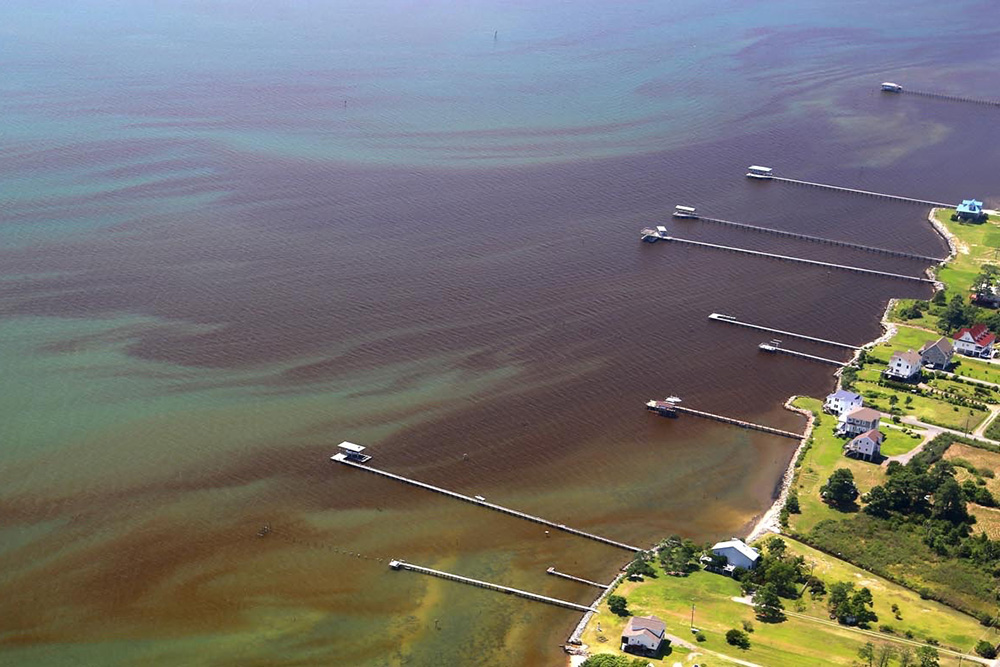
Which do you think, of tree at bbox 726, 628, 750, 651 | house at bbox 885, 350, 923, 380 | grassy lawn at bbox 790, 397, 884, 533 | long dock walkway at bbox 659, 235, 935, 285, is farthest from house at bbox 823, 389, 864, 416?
long dock walkway at bbox 659, 235, 935, 285

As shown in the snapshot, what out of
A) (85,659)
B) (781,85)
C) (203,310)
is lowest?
(85,659)

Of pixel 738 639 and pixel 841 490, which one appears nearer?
pixel 738 639

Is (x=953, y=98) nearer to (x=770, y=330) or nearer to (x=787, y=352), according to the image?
(x=770, y=330)

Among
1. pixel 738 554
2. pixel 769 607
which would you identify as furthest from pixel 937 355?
pixel 769 607

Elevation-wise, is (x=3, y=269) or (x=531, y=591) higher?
(x=3, y=269)

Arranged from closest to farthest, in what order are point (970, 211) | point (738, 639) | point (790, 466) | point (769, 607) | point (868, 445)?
1. point (738, 639)
2. point (769, 607)
3. point (868, 445)
4. point (790, 466)
5. point (970, 211)

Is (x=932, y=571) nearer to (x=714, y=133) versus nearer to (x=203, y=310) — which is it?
(x=203, y=310)

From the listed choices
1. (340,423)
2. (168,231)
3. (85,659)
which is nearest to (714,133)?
(168,231)

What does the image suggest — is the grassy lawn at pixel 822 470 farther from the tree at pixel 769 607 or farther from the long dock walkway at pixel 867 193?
the long dock walkway at pixel 867 193
